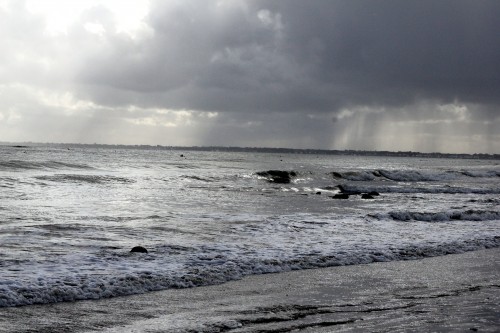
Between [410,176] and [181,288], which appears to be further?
[410,176]

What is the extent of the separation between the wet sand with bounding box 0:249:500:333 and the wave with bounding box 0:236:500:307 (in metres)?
0.36

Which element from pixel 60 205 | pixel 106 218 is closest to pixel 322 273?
pixel 106 218

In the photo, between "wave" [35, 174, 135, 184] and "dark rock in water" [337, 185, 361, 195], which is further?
"dark rock in water" [337, 185, 361, 195]

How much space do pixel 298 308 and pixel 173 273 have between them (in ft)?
10.7

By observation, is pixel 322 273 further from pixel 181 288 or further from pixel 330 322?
pixel 330 322

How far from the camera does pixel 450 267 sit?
488 inches

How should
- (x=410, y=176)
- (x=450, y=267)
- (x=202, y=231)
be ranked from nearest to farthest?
(x=450, y=267) < (x=202, y=231) < (x=410, y=176)

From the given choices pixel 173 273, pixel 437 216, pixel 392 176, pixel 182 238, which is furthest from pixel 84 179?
pixel 392 176

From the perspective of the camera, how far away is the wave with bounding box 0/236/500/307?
889cm

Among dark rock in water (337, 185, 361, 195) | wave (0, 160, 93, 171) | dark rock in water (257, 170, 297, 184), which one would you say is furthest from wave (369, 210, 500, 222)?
wave (0, 160, 93, 171)

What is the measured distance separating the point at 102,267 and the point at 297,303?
4436 mm

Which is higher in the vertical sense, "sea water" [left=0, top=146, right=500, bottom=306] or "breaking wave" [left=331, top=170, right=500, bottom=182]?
"breaking wave" [left=331, top=170, right=500, bottom=182]

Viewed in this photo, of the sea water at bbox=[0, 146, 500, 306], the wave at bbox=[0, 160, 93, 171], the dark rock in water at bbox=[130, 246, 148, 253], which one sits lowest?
the sea water at bbox=[0, 146, 500, 306]

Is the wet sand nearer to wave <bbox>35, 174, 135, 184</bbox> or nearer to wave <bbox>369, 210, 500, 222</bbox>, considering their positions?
wave <bbox>369, 210, 500, 222</bbox>
